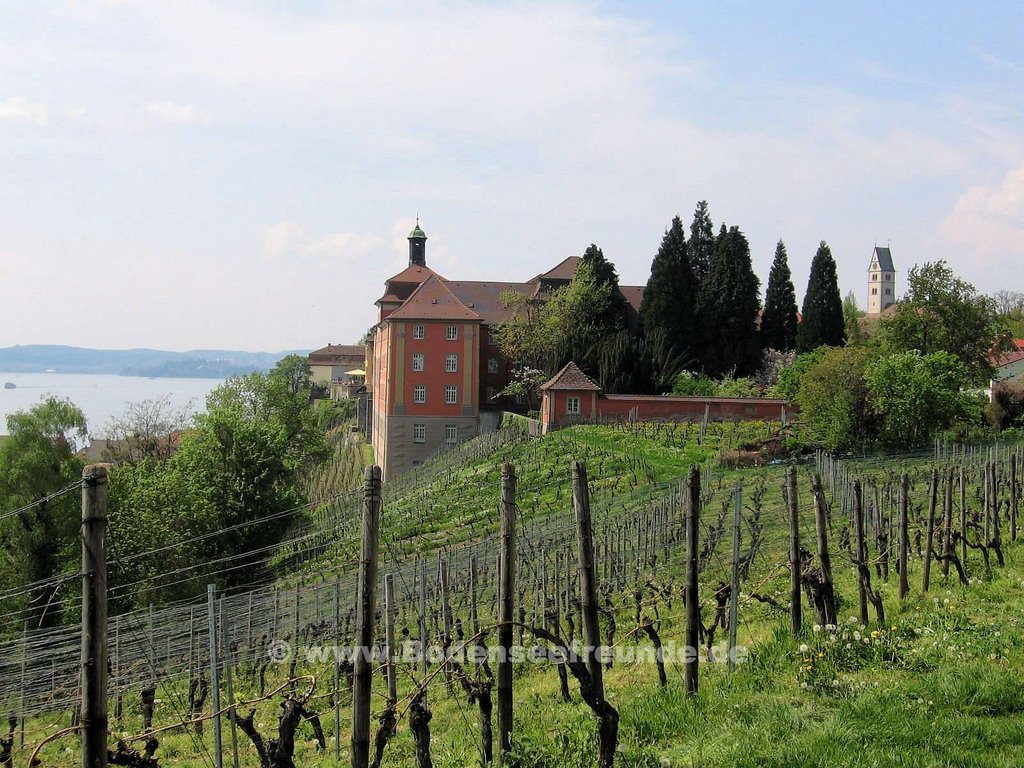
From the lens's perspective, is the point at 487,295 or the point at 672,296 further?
the point at 487,295

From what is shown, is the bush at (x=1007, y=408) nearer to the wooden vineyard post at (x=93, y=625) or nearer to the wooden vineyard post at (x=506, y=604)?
the wooden vineyard post at (x=506, y=604)

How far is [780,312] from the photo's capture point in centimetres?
6047

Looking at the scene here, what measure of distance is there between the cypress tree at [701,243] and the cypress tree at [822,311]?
238 inches

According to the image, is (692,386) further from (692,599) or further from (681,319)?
(692,599)

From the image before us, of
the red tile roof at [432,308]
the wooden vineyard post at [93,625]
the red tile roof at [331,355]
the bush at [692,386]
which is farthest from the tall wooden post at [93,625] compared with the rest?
the red tile roof at [331,355]

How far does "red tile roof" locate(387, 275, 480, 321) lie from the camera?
186ft

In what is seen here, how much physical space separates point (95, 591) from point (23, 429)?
117ft

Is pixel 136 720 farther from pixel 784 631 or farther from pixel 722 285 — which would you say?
pixel 722 285

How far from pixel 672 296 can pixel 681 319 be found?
138 cm

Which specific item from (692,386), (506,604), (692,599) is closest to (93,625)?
(506,604)

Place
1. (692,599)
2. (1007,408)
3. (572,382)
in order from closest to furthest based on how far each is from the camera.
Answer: (692,599) < (1007,408) < (572,382)

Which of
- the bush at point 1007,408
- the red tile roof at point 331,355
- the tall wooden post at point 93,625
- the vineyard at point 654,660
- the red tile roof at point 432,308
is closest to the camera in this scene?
the tall wooden post at point 93,625

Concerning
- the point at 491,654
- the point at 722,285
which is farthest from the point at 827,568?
the point at 722,285

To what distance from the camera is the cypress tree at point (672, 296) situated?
5741 centimetres
